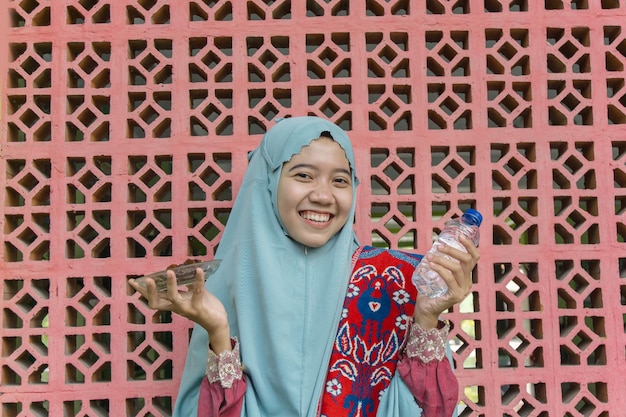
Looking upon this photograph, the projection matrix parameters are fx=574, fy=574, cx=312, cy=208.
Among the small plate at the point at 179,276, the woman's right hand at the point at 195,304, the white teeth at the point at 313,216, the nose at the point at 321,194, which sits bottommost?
the woman's right hand at the point at 195,304

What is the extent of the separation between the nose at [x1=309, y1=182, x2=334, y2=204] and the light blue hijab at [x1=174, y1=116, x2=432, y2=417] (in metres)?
0.09

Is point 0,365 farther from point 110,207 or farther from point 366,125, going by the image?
point 366,125

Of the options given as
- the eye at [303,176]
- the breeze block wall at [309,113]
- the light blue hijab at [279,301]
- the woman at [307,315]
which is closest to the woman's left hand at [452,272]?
the woman at [307,315]

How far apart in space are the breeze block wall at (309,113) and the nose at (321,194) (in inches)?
13.5

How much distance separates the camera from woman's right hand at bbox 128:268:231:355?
3.43ft

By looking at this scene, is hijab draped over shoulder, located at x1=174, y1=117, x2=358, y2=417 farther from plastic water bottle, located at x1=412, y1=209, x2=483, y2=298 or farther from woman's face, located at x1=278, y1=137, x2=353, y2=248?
plastic water bottle, located at x1=412, y1=209, x2=483, y2=298

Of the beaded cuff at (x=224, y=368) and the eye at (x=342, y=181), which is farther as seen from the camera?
the eye at (x=342, y=181)

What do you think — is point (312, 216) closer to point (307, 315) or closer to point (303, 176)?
point (303, 176)

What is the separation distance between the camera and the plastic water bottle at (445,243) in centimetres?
109

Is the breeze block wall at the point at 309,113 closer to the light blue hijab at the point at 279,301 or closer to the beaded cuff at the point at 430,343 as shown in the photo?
the light blue hijab at the point at 279,301

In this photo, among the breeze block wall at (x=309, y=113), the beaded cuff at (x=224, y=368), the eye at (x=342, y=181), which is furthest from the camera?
the breeze block wall at (x=309, y=113)

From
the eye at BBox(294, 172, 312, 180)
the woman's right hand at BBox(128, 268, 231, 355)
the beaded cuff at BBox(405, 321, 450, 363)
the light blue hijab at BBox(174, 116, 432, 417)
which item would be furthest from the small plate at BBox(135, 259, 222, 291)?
the beaded cuff at BBox(405, 321, 450, 363)

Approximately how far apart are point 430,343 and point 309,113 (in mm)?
747

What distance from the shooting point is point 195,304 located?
1.09 metres
